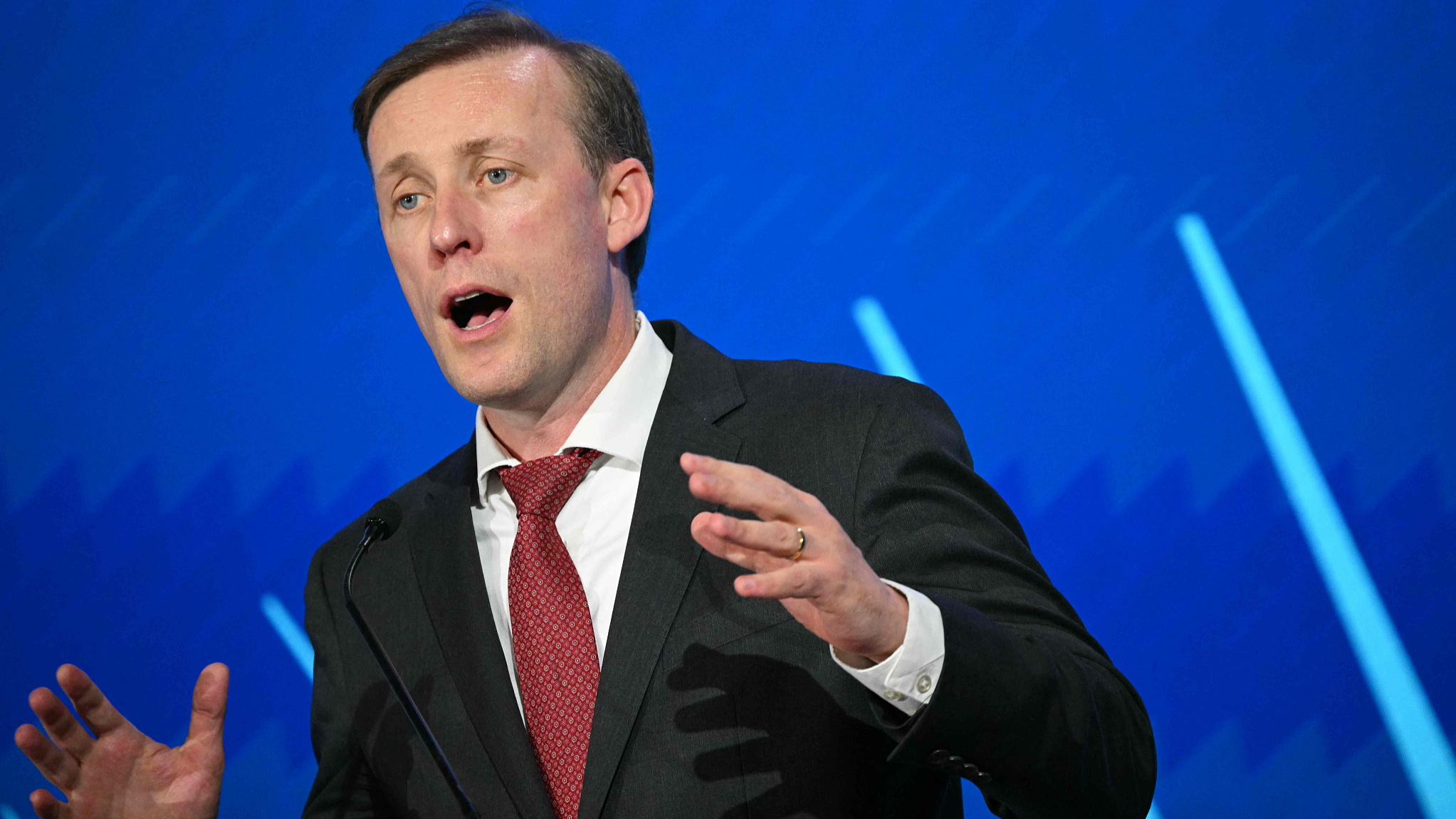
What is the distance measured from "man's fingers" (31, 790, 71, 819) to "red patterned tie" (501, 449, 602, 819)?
0.54m

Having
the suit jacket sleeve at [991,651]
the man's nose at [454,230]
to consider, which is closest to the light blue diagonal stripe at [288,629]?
the man's nose at [454,230]

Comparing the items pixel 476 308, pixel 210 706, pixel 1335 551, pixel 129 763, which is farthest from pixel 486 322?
pixel 1335 551

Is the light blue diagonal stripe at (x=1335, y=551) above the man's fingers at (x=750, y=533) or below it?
above

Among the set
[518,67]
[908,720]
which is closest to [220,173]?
[518,67]

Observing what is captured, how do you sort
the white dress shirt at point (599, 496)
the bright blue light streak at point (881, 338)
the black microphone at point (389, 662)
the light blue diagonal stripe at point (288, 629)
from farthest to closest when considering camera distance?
the light blue diagonal stripe at point (288, 629) → the bright blue light streak at point (881, 338) → the white dress shirt at point (599, 496) → the black microphone at point (389, 662)

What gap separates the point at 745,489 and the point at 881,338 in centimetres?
152

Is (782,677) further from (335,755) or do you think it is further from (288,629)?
(288,629)

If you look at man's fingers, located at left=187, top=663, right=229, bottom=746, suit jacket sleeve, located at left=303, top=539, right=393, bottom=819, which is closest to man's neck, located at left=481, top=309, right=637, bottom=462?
suit jacket sleeve, located at left=303, top=539, right=393, bottom=819

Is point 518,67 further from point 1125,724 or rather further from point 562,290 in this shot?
point 1125,724

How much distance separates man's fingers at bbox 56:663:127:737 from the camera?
130cm

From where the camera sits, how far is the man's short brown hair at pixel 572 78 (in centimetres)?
171

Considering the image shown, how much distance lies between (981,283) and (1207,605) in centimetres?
81

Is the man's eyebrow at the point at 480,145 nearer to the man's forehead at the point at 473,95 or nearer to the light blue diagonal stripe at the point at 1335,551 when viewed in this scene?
the man's forehead at the point at 473,95

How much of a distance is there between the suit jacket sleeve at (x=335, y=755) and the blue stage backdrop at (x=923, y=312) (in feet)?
3.13
